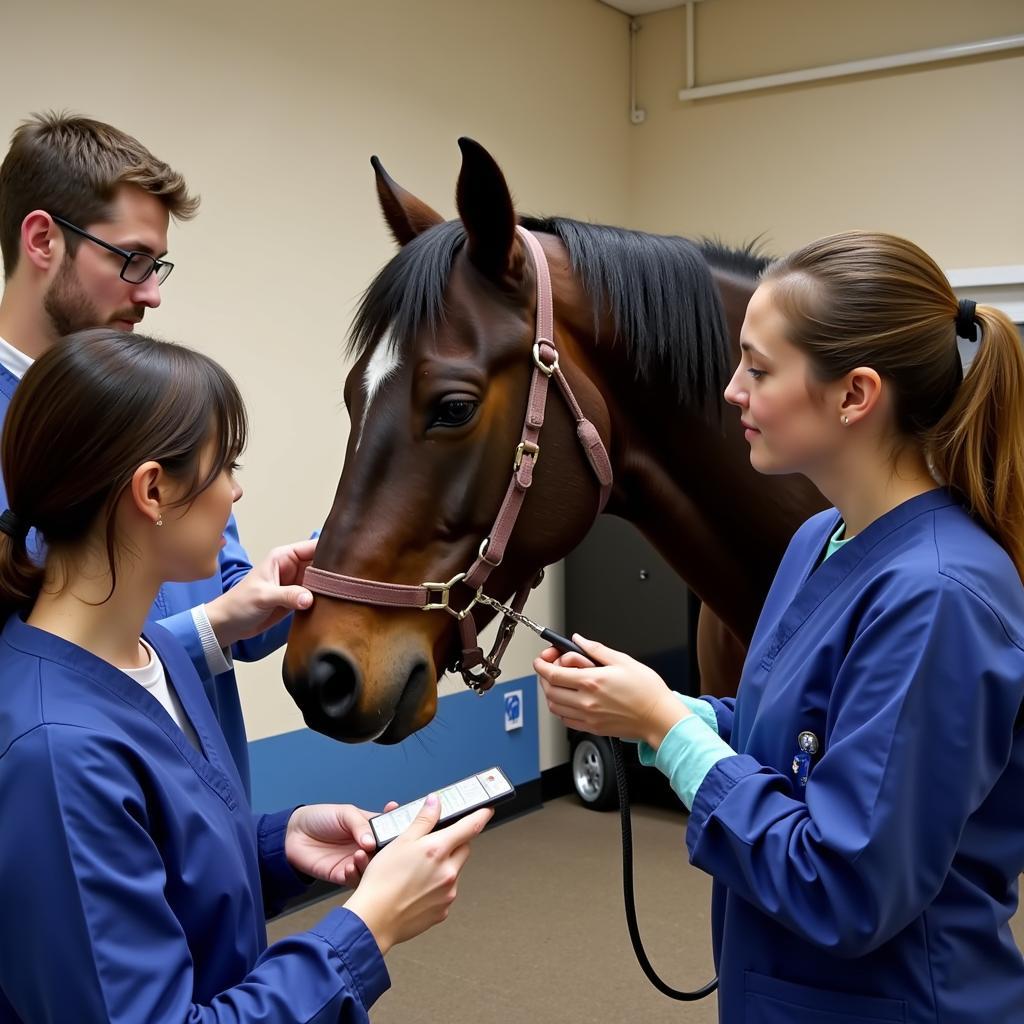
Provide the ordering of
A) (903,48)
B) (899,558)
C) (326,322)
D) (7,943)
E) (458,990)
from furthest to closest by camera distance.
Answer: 1. (903,48)
2. (326,322)
3. (458,990)
4. (899,558)
5. (7,943)

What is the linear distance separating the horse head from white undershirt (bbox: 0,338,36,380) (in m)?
0.42

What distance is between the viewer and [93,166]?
136cm

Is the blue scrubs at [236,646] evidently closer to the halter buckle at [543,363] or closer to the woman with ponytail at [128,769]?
the woman with ponytail at [128,769]

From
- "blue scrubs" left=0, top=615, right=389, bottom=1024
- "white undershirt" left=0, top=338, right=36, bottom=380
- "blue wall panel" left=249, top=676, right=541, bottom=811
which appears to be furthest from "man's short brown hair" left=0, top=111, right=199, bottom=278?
"blue wall panel" left=249, top=676, right=541, bottom=811

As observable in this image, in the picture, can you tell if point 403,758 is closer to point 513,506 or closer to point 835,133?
point 513,506

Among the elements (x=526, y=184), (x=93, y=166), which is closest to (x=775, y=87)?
(x=526, y=184)

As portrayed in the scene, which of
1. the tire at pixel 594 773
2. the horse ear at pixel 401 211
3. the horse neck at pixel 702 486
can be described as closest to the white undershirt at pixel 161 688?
the horse neck at pixel 702 486

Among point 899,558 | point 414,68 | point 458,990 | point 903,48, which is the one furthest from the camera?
point 903,48

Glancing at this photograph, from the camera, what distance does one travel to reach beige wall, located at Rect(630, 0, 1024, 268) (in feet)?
12.6

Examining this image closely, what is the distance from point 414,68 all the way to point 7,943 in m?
3.30

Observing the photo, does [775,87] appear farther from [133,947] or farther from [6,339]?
[133,947]

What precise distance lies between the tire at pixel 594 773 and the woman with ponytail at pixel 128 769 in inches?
126

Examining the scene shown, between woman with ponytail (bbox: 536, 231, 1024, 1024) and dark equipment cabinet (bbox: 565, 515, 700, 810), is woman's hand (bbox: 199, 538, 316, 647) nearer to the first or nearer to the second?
woman with ponytail (bbox: 536, 231, 1024, 1024)

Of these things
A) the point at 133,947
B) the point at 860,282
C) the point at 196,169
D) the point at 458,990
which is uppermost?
the point at 196,169
